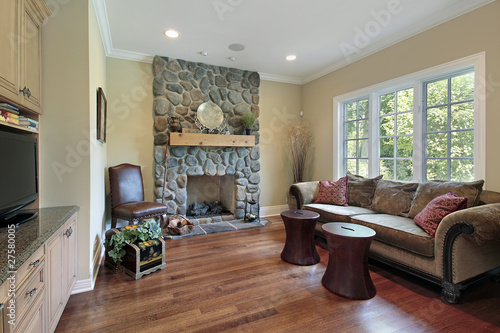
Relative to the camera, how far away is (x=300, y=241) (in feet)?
9.26

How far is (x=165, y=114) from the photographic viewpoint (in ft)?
13.6

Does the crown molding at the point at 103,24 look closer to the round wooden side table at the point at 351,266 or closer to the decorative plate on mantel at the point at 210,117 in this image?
the decorative plate on mantel at the point at 210,117

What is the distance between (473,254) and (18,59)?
368cm

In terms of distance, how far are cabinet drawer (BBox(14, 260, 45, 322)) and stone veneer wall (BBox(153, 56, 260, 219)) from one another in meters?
2.71

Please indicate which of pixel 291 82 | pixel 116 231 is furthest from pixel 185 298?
pixel 291 82

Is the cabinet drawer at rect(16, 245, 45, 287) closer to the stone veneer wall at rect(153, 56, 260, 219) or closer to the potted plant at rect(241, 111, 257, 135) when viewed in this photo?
the stone veneer wall at rect(153, 56, 260, 219)

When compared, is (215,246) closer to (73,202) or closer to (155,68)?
(73,202)

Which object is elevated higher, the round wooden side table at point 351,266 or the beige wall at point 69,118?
the beige wall at point 69,118

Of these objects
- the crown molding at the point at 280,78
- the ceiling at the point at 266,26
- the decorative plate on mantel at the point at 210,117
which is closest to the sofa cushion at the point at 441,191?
the ceiling at the point at 266,26

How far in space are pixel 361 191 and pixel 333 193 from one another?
38 centimetres

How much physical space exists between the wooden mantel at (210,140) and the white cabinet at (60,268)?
2147mm

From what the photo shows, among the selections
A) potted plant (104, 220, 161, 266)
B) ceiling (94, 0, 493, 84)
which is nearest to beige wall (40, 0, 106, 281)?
potted plant (104, 220, 161, 266)

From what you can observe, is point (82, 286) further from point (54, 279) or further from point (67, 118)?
point (67, 118)

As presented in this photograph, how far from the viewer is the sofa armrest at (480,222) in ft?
6.06
